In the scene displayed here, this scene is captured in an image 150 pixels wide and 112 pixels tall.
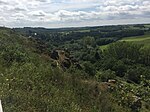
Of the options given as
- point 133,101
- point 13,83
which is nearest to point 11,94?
point 13,83

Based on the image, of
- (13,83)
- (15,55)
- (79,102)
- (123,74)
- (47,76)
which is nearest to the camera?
(13,83)

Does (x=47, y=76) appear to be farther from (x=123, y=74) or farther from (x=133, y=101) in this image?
(x=123, y=74)

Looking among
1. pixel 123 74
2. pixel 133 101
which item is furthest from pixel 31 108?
pixel 123 74

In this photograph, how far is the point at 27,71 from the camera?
9.52m

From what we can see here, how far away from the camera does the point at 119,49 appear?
96.1 m

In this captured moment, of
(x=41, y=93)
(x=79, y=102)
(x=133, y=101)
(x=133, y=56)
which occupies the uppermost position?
(x=41, y=93)

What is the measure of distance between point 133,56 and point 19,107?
91224 mm

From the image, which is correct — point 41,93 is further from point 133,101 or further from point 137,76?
point 137,76

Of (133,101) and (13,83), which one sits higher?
(13,83)

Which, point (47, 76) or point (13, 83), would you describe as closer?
point (13, 83)

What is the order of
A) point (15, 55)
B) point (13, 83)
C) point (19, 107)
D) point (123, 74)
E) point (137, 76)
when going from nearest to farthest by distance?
point (19, 107)
point (13, 83)
point (15, 55)
point (137, 76)
point (123, 74)

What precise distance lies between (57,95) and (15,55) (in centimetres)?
508

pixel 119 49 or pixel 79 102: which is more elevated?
pixel 79 102

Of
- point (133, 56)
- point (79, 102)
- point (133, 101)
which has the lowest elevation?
point (133, 56)
